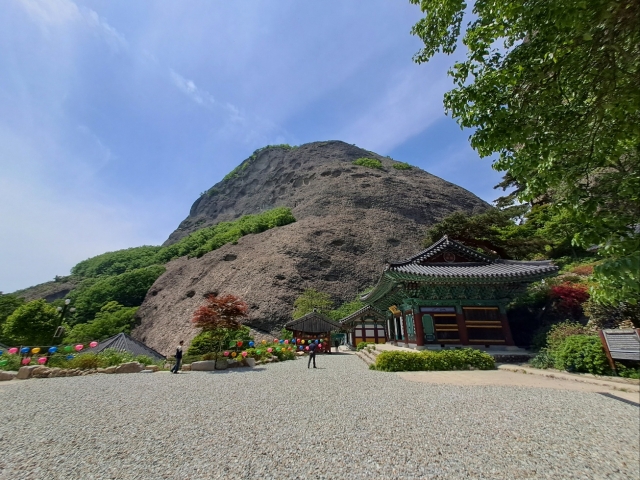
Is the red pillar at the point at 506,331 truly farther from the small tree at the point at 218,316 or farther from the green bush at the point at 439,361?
the small tree at the point at 218,316

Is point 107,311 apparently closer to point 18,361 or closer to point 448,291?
point 18,361

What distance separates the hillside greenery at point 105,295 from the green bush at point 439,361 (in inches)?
1261

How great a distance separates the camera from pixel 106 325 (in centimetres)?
3559

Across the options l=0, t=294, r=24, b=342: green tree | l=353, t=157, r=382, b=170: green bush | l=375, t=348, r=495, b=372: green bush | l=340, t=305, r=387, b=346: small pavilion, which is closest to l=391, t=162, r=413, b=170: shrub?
l=353, t=157, r=382, b=170: green bush

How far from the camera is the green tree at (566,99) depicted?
3.18 metres

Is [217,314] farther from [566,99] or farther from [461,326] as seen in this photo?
[566,99]

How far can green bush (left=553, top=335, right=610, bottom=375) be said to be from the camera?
22.5 feet

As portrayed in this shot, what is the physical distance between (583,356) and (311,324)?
61.3 ft

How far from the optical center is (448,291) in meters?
12.9

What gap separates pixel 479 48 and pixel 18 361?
19.8 metres

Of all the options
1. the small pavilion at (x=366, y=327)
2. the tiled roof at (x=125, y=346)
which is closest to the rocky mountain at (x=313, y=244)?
the small pavilion at (x=366, y=327)

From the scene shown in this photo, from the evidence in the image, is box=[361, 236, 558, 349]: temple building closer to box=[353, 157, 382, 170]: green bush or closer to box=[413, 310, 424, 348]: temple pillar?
box=[413, 310, 424, 348]: temple pillar

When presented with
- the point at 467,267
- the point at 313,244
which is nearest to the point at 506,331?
the point at 467,267

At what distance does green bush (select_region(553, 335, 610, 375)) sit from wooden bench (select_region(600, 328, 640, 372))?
10.8 inches
